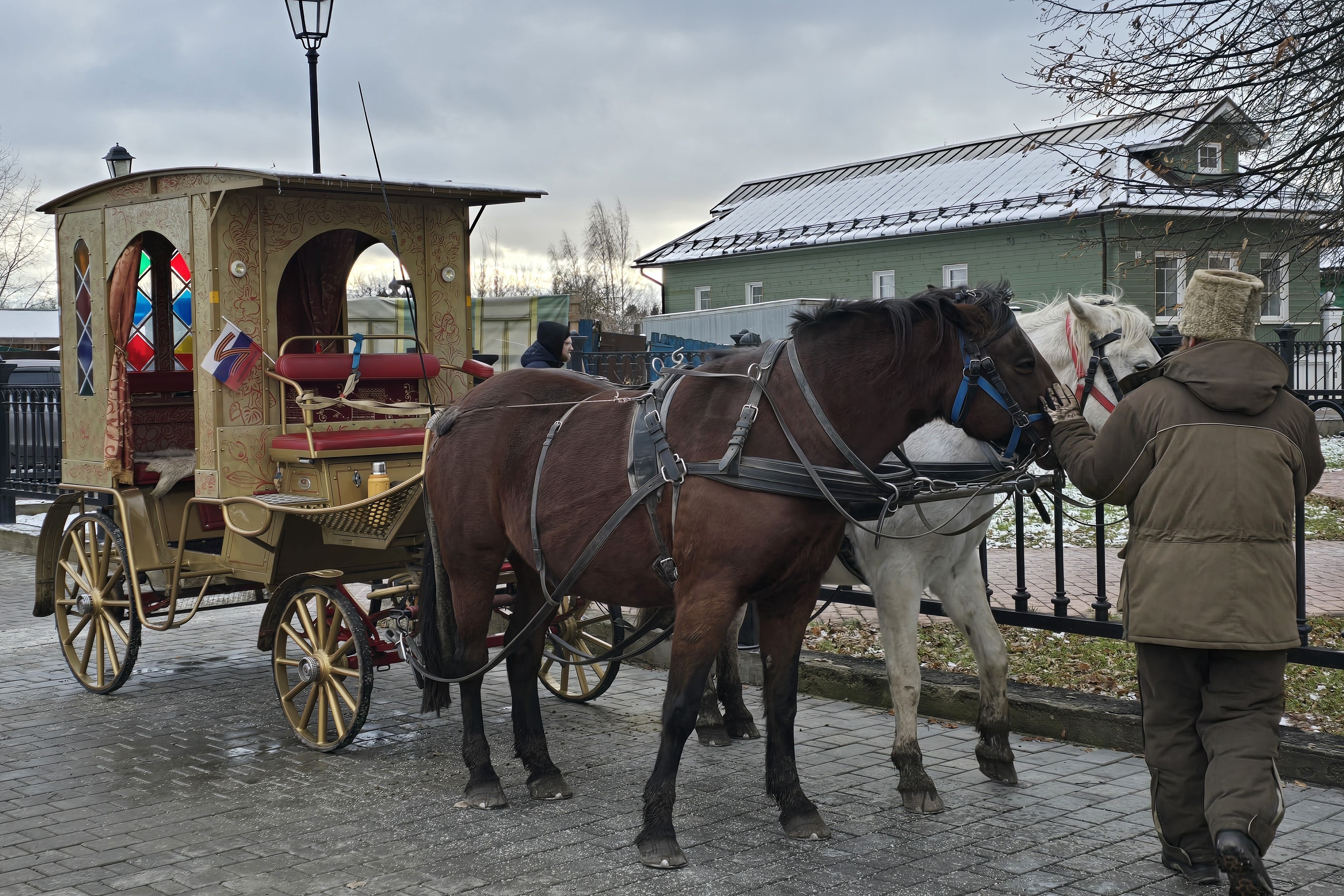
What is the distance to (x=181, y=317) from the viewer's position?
25.2 feet

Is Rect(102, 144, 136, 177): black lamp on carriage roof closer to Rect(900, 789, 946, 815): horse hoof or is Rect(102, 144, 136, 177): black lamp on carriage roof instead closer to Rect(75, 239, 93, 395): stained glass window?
Rect(75, 239, 93, 395): stained glass window

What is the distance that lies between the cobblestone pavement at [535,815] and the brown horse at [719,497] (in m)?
0.26

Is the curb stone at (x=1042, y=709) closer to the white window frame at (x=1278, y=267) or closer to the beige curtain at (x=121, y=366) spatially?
the white window frame at (x=1278, y=267)

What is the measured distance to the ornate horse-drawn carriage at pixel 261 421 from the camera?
6168 mm

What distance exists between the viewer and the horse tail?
5641 millimetres

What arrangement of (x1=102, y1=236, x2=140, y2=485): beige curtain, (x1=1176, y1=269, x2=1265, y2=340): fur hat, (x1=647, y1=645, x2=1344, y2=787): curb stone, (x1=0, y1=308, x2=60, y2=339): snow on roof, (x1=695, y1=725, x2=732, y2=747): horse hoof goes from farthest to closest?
(x1=0, y1=308, x2=60, y2=339): snow on roof, (x1=102, y1=236, x2=140, y2=485): beige curtain, (x1=695, y1=725, x2=732, y2=747): horse hoof, (x1=647, y1=645, x2=1344, y2=787): curb stone, (x1=1176, y1=269, x2=1265, y2=340): fur hat

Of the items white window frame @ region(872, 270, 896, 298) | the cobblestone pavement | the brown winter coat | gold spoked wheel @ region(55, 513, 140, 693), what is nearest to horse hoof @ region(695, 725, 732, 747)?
the cobblestone pavement

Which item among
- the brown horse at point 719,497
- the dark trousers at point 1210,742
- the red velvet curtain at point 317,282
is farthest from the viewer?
the red velvet curtain at point 317,282

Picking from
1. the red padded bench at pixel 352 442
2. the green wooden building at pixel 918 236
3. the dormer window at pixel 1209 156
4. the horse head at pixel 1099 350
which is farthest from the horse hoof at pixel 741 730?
the green wooden building at pixel 918 236

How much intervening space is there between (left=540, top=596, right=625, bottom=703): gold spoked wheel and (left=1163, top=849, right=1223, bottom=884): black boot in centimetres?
309

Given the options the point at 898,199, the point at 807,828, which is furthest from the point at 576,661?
the point at 898,199

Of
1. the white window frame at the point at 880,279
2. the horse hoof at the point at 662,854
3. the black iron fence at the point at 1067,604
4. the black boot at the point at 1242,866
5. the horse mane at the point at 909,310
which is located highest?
the white window frame at the point at 880,279

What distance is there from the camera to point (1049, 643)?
7.54 m

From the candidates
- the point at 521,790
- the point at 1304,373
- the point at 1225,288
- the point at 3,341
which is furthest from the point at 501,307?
the point at 3,341
